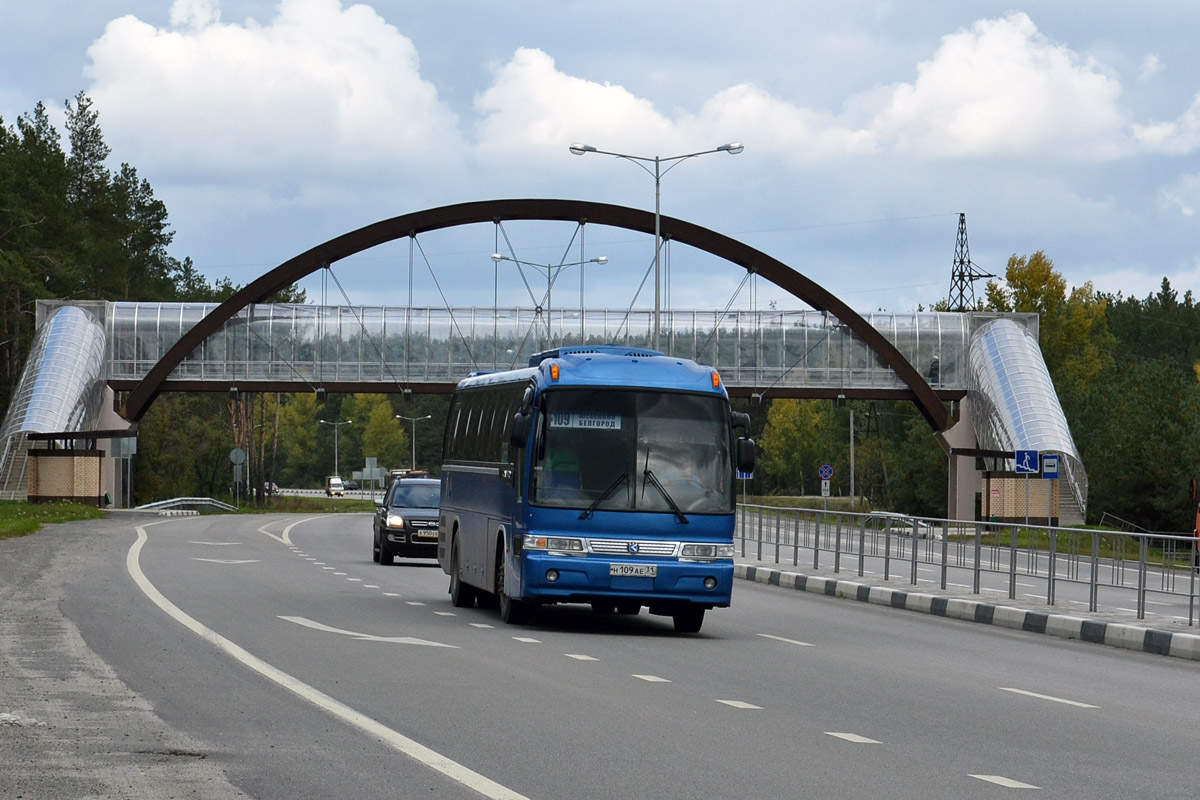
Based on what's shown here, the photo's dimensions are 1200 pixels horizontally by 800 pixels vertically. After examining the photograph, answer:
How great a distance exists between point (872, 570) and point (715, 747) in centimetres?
2003

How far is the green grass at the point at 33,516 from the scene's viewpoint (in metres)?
41.7

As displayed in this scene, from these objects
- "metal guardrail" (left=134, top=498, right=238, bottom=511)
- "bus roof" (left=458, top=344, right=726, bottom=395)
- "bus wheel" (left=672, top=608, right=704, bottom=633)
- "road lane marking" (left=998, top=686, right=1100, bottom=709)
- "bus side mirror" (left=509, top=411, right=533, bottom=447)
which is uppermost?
"bus roof" (left=458, top=344, right=726, bottom=395)

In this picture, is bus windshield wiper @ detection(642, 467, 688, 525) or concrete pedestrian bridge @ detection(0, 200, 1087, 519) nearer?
bus windshield wiper @ detection(642, 467, 688, 525)

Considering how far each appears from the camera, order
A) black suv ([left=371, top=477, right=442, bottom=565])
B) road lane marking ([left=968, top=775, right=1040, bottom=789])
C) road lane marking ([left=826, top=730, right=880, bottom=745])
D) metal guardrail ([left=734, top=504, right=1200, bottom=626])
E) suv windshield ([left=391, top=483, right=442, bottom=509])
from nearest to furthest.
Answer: road lane marking ([left=968, top=775, right=1040, bottom=789]), road lane marking ([left=826, top=730, right=880, bottom=745]), metal guardrail ([left=734, top=504, right=1200, bottom=626]), black suv ([left=371, top=477, right=442, bottom=565]), suv windshield ([left=391, top=483, right=442, bottom=509])

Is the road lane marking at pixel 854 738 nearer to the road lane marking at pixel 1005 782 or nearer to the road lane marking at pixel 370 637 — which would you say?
the road lane marking at pixel 1005 782

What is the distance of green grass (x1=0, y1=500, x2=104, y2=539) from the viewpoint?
137ft

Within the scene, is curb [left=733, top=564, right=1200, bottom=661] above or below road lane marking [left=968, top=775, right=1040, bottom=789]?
below

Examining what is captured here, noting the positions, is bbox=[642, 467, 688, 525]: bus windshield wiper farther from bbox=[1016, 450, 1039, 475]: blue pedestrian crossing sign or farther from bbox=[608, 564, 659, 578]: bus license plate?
bbox=[1016, 450, 1039, 475]: blue pedestrian crossing sign

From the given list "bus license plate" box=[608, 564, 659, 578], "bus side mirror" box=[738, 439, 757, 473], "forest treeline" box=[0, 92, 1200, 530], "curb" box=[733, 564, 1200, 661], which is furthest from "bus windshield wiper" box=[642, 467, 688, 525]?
"forest treeline" box=[0, 92, 1200, 530]

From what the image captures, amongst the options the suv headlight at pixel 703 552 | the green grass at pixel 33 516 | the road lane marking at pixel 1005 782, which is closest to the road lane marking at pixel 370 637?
the suv headlight at pixel 703 552

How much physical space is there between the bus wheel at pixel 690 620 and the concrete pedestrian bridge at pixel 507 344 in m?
Answer: 55.7

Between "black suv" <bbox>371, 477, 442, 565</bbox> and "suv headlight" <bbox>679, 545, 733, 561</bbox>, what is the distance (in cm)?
1419

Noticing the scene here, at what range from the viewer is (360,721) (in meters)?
10.5

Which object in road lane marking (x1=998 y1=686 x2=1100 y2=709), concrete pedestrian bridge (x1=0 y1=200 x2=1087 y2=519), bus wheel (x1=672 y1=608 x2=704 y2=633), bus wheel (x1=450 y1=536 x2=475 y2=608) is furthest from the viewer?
concrete pedestrian bridge (x1=0 y1=200 x2=1087 y2=519)
